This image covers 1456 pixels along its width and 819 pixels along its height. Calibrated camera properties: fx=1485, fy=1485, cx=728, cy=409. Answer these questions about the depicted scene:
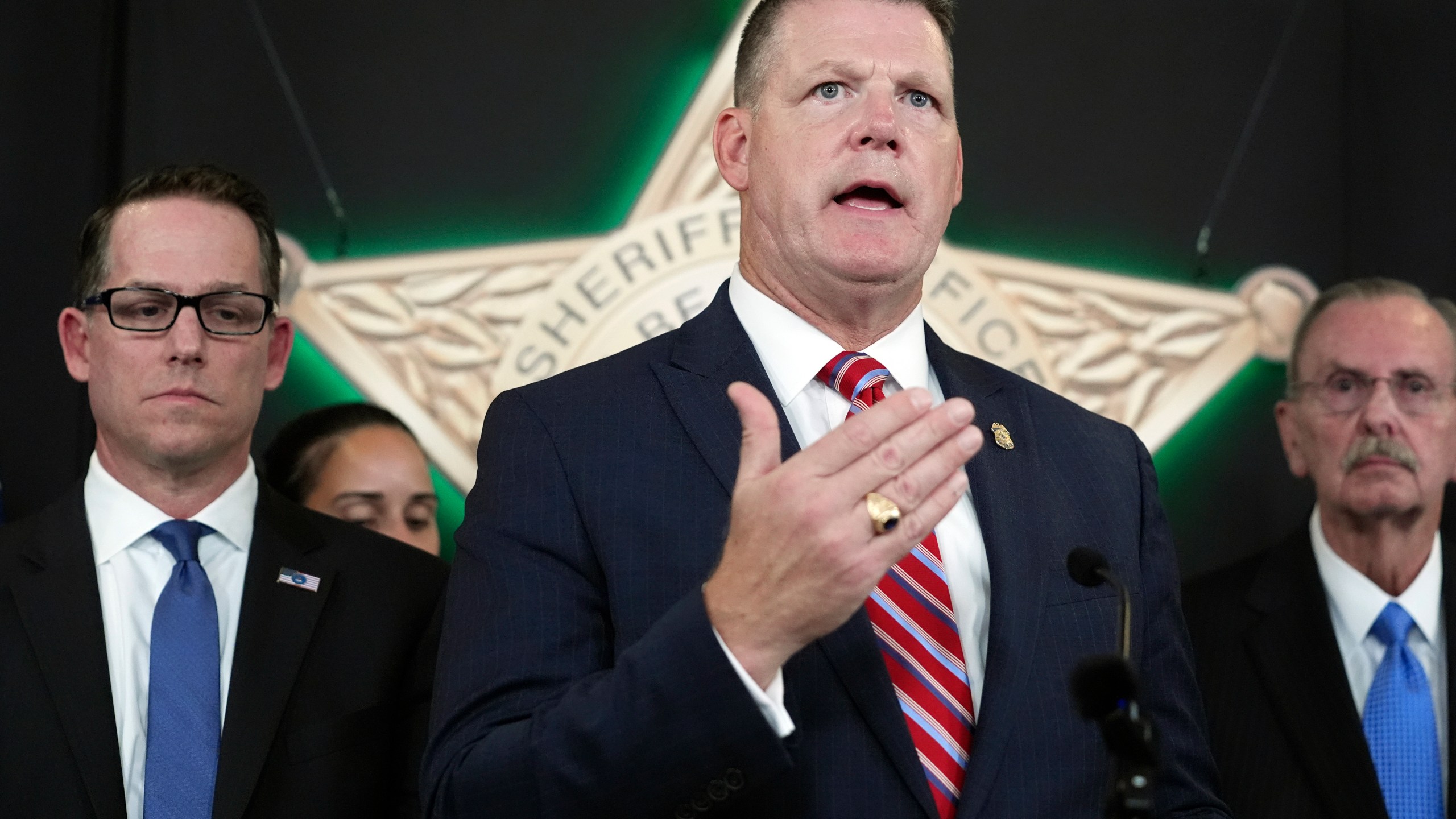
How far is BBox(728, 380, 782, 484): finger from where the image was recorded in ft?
4.59

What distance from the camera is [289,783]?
215cm

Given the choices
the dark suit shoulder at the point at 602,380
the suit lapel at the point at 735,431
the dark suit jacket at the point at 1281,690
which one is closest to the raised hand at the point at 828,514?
the suit lapel at the point at 735,431

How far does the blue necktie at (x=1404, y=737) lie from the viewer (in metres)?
2.89

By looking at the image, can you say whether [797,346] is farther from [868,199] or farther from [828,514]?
[828,514]

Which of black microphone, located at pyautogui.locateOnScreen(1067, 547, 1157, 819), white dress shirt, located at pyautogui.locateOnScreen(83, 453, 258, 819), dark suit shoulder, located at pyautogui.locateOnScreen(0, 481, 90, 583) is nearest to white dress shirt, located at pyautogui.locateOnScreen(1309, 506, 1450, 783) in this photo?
black microphone, located at pyautogui.locateOnScreen(1067, 547, 1157, 819)

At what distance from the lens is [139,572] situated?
90.0 inches

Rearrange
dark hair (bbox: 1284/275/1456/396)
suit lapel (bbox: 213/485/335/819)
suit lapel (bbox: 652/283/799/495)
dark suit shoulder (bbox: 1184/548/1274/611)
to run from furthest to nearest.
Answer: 1. dark hair (bbox: 1284/275/1456/396)
2. dark suit shoulder (bbox: 1184/548/1274/611)
3. suit lapel (bbox: 213/485/335/819)
4. suit lapel (bbox: 652/283/799/495)

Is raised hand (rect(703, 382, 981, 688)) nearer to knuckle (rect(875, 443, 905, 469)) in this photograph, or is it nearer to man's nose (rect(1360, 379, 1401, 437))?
knuckle (rect(875, 443, 905, 469))

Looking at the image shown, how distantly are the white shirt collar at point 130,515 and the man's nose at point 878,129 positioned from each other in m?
1.19

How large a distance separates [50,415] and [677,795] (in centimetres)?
213

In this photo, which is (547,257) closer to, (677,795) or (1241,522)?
(1241,522)

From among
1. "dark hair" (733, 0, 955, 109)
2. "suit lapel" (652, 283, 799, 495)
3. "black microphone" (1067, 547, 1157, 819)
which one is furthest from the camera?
"dark hair" (733, 0, 955, 109)

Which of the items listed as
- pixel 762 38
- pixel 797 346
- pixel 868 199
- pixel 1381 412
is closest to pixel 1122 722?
pixel 797 346

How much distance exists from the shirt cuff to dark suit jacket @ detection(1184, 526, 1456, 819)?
69.8 inches
